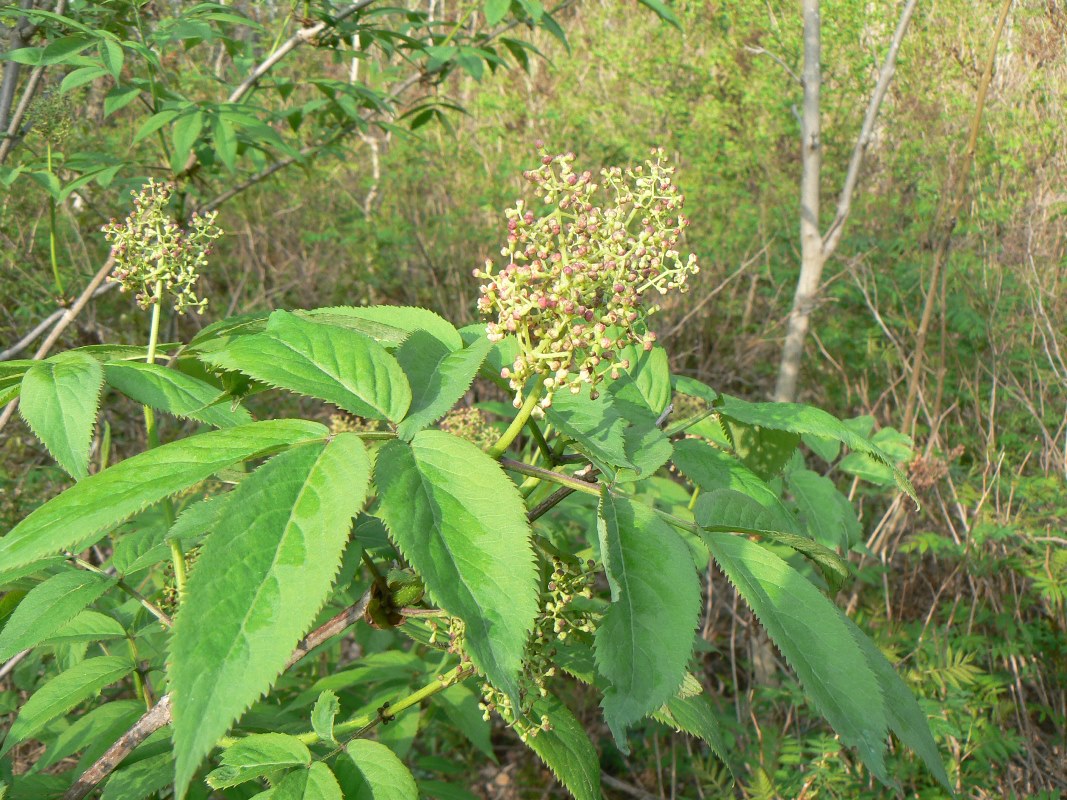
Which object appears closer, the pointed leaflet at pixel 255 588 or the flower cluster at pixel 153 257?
the pointed leaflet at pixel 255 588

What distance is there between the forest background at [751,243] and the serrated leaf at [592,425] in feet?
5.21

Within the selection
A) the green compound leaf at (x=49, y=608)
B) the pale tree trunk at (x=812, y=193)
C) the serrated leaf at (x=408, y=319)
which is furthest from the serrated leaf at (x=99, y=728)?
the pale tree trunk at (x=812, y=193)

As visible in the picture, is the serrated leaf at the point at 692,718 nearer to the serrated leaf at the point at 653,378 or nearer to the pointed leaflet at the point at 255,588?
the serrated leaf at the point at 653,378

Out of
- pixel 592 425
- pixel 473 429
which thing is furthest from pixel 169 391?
pixel 473 429

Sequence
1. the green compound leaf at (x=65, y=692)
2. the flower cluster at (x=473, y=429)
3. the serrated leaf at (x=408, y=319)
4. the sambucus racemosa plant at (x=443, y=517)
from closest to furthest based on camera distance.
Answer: the sambucus racemosa plant at (x=443, y=517)
the serrated leaf at (x=408, y=319)
the green compound leaf at (x=65, y=692)
the flower cluster at (x=473, y=429)

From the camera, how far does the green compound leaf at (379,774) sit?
3.67 ft

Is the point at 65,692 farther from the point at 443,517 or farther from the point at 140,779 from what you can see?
the point at 443,517

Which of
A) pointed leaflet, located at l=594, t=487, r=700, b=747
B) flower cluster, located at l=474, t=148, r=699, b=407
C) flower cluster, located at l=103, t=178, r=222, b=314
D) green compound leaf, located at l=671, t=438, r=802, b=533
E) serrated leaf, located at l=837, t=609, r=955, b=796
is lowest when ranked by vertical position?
serrated leaf, located at l=837, t=609, r=955, b=796

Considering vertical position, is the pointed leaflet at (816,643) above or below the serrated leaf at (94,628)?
above

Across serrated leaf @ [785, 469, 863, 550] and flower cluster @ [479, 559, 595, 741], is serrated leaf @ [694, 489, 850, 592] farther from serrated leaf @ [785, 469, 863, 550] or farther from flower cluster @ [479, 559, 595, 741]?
serrated leaf @ [785, 469, 863, 550]

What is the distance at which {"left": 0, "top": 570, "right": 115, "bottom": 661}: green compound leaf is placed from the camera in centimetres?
120

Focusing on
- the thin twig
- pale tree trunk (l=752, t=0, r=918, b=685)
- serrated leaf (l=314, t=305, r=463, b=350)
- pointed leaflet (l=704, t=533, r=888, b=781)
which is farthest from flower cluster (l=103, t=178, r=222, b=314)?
pale tree trunk (l=752, t=0, r=918, b=685)

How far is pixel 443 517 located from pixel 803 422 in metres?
0.61

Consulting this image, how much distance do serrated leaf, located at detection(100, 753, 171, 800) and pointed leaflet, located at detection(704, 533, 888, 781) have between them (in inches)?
37.9
